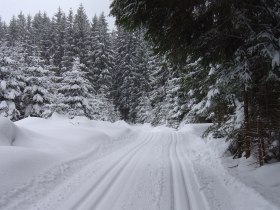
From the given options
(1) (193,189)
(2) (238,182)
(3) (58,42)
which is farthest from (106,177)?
(3) (58,42)

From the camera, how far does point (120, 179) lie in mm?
9188

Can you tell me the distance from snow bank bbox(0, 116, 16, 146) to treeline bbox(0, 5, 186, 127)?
13678 mm

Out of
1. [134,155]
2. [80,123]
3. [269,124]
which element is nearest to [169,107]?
[80,123]

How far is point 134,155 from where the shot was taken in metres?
14.0

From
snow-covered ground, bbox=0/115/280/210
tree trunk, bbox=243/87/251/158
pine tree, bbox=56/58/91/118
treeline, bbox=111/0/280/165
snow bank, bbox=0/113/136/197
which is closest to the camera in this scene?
snow-covered ground, bbox=0/115/280/210

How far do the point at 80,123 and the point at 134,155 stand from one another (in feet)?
26.5

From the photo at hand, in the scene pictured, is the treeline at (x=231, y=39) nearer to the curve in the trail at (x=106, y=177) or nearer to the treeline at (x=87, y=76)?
the curve in the trail at (x=106, y=177)

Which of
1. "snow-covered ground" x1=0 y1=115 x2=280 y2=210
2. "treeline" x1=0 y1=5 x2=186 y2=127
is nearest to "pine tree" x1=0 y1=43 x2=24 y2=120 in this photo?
"treeline" x1=0 y1=5 x2=186 y2=127

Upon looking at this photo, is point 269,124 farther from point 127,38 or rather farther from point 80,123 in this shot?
point 127,38

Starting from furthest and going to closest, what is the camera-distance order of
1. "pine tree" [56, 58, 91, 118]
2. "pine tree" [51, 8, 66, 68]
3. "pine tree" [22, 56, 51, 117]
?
"pine tree" [51, 8, 66, 68] < "pine tree" [22, 56, 51, 117] < "pine tree" [56, 58, 91, 118]

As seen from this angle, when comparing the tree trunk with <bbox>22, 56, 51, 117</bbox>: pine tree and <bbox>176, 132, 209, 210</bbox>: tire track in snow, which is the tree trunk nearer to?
<bbox>176, 132, 209, 210</bbox>: tire track in snow

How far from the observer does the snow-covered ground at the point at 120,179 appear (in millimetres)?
6996

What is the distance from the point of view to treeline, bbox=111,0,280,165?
7.58 metres

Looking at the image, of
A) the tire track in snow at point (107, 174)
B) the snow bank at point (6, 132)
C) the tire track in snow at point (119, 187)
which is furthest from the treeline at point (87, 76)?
the tire track in snow at point (119, 187)
